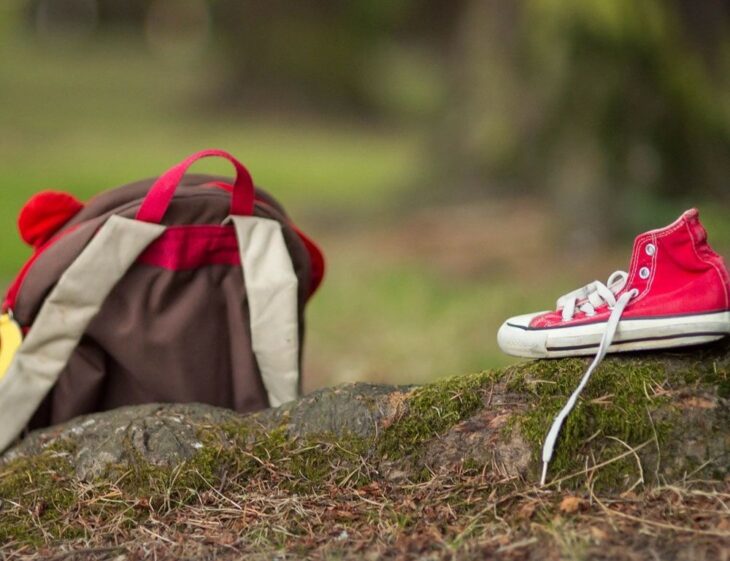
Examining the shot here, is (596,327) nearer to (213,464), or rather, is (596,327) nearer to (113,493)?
(213,464)

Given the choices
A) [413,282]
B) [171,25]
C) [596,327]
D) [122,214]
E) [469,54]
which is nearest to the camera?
[596,327]

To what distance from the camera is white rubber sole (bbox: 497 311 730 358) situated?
8.48 ft

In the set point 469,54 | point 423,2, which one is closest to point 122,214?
point 469,54

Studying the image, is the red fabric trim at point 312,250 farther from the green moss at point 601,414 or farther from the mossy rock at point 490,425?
the green moss at point 601,414

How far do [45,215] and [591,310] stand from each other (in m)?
1.87

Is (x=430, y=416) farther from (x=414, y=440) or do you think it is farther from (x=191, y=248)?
(x=191, y=248)

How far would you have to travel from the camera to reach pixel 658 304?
2619 mm

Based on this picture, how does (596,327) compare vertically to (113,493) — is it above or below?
above

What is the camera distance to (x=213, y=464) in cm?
279

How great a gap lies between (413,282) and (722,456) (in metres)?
5.31

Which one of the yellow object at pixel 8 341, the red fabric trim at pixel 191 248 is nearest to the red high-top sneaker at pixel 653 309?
the red fabric trim at pixel 191 248

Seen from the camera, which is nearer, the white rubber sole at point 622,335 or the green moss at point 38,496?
the white rubber sole at point 622,335

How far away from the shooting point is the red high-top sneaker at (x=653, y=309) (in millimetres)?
2582

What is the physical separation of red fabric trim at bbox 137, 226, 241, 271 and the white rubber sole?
1072mm
